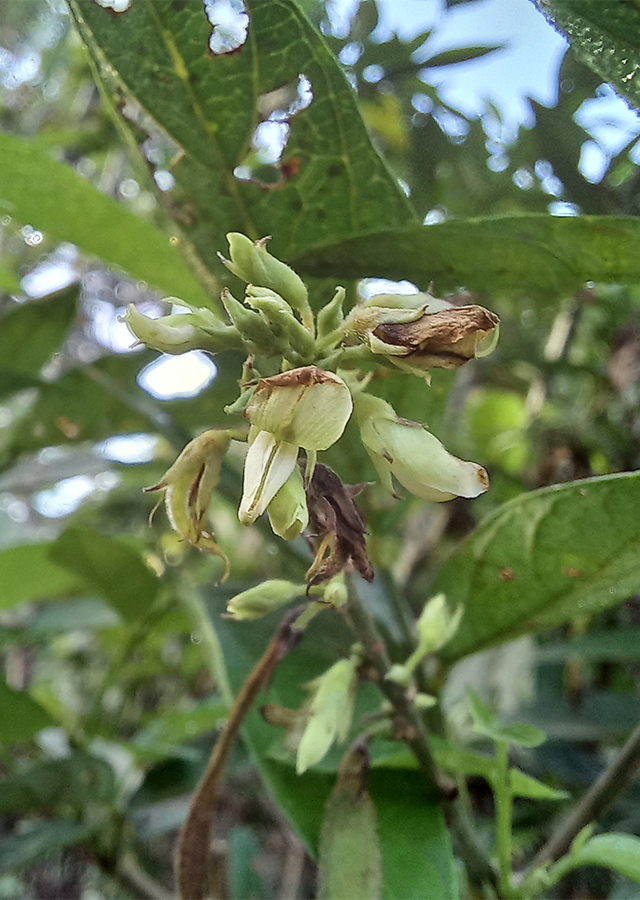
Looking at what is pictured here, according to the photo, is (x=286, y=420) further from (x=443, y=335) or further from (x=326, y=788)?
(x=326, y=788)

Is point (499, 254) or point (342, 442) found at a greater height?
point (499, 254)

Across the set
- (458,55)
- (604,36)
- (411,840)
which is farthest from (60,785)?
(458,55)

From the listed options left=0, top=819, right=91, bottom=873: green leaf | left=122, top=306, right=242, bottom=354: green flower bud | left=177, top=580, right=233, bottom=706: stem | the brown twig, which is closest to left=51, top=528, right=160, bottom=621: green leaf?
left=177, top=580, right=233, bottom=706: stem

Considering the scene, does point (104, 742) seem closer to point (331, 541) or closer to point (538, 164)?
point (331, 541)

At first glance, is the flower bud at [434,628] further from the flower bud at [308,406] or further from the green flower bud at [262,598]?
the flower bud at [308,406]

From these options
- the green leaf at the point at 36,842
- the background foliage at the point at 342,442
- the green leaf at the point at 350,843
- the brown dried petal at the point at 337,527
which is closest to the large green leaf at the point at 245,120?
the background foliage at the point at 342,442

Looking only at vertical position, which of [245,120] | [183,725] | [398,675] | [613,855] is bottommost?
[183,725]

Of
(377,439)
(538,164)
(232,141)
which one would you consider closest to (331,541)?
(377,439)
